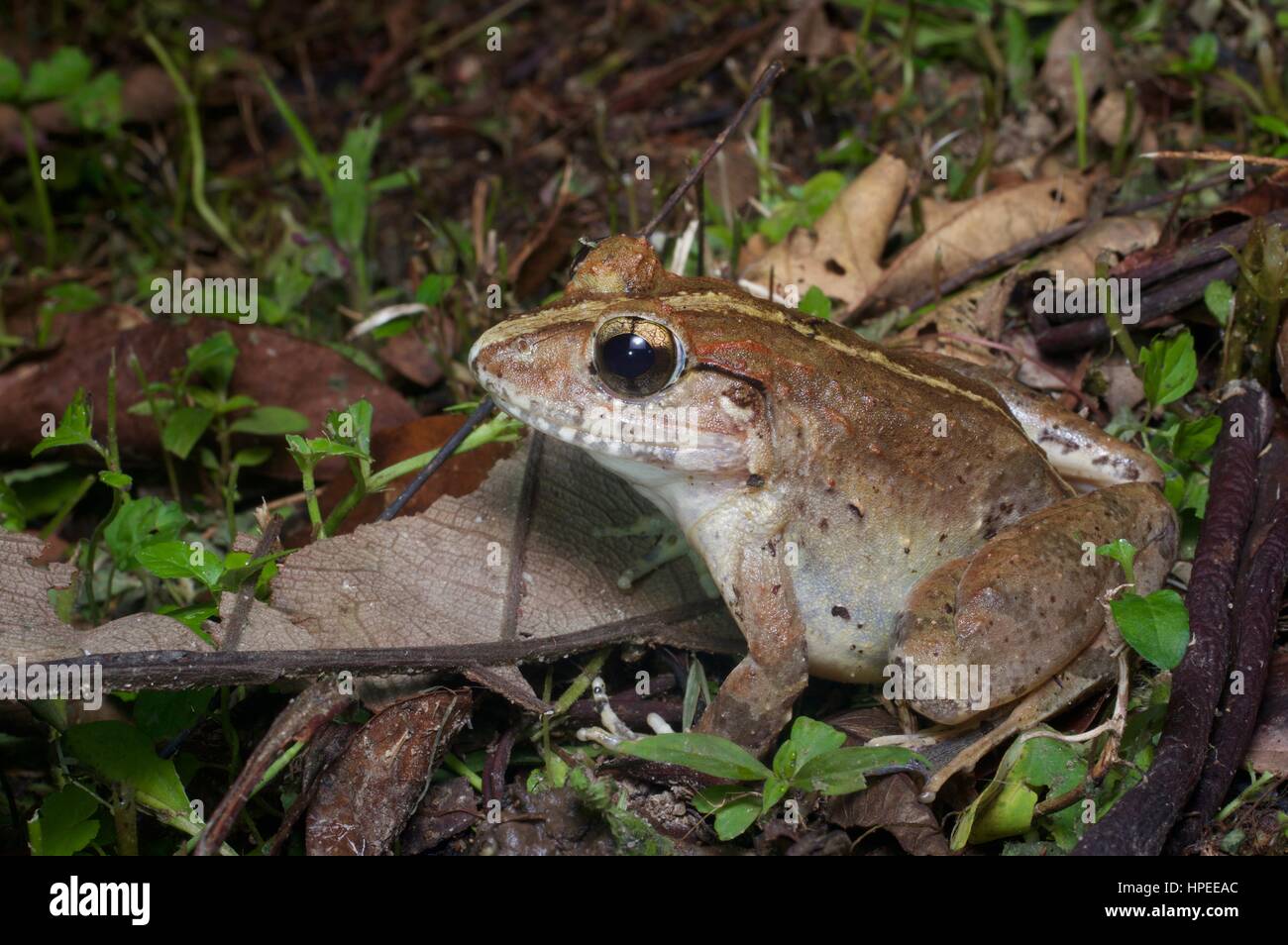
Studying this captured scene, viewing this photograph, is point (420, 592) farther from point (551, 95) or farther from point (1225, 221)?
point (551, 95)

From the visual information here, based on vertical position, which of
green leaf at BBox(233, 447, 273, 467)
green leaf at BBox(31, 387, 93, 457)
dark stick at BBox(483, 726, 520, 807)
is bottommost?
dark stick at BBox(483, 726, 520, 807)

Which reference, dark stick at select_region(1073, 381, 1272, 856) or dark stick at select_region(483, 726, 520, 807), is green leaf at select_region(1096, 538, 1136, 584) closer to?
dark stick at select_region(1073, 381, 1272, 856)

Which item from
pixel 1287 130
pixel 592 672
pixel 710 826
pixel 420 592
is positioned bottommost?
pixel 710 826

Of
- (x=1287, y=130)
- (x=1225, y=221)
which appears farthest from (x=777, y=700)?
(x=1287, y=130)

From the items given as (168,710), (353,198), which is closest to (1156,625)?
(168,710)

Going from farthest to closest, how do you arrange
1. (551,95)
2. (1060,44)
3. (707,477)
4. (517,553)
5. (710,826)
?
1. (551,95)
2. (1060,44)
3. (517,553)
4. (707,477)
5. (710,826)

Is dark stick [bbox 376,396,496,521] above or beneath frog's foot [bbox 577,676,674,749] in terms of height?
above

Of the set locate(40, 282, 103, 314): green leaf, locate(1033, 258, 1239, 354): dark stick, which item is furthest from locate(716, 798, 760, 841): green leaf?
locate(40, 282, 103, 314): green leaf
